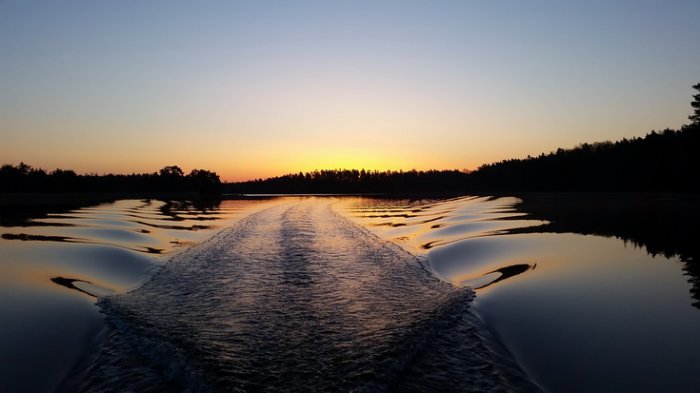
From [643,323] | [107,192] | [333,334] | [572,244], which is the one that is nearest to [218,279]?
[333,334]

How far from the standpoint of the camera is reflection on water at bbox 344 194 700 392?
7219 mm

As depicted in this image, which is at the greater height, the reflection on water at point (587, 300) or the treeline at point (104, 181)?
the treeline at point (104, 181)

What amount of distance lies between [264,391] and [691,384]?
644 centimetres

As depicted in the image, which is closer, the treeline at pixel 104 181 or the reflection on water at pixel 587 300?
the reflection on water at pixel 587 300

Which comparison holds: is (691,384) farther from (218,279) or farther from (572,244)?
(572,244)

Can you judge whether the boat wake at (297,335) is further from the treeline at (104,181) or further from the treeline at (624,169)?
the treeline at (104,181)

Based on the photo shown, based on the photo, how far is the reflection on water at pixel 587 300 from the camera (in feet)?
23.7

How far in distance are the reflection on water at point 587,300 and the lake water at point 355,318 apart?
6 centimetres

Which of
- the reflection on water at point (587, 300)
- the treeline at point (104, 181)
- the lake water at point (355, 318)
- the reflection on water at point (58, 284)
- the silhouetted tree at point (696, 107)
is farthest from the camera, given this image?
the treeline at point (104, 181)

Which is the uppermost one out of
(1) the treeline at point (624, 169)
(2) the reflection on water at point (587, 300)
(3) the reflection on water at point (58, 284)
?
(1) the treeline at point (624, 169)

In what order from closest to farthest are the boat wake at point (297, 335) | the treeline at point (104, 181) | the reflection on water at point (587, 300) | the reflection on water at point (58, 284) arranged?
the boat wake at point (297, 335)
the reflection on water at point (587, 300)
the reflection on water at point (58, 284)
the treeline at point (104, 181)

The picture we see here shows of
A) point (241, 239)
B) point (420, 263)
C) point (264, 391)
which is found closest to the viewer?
point (264, 391)

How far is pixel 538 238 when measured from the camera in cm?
2262

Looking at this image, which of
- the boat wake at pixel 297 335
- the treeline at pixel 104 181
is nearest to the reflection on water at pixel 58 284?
the boat wake at pixel 297 335
